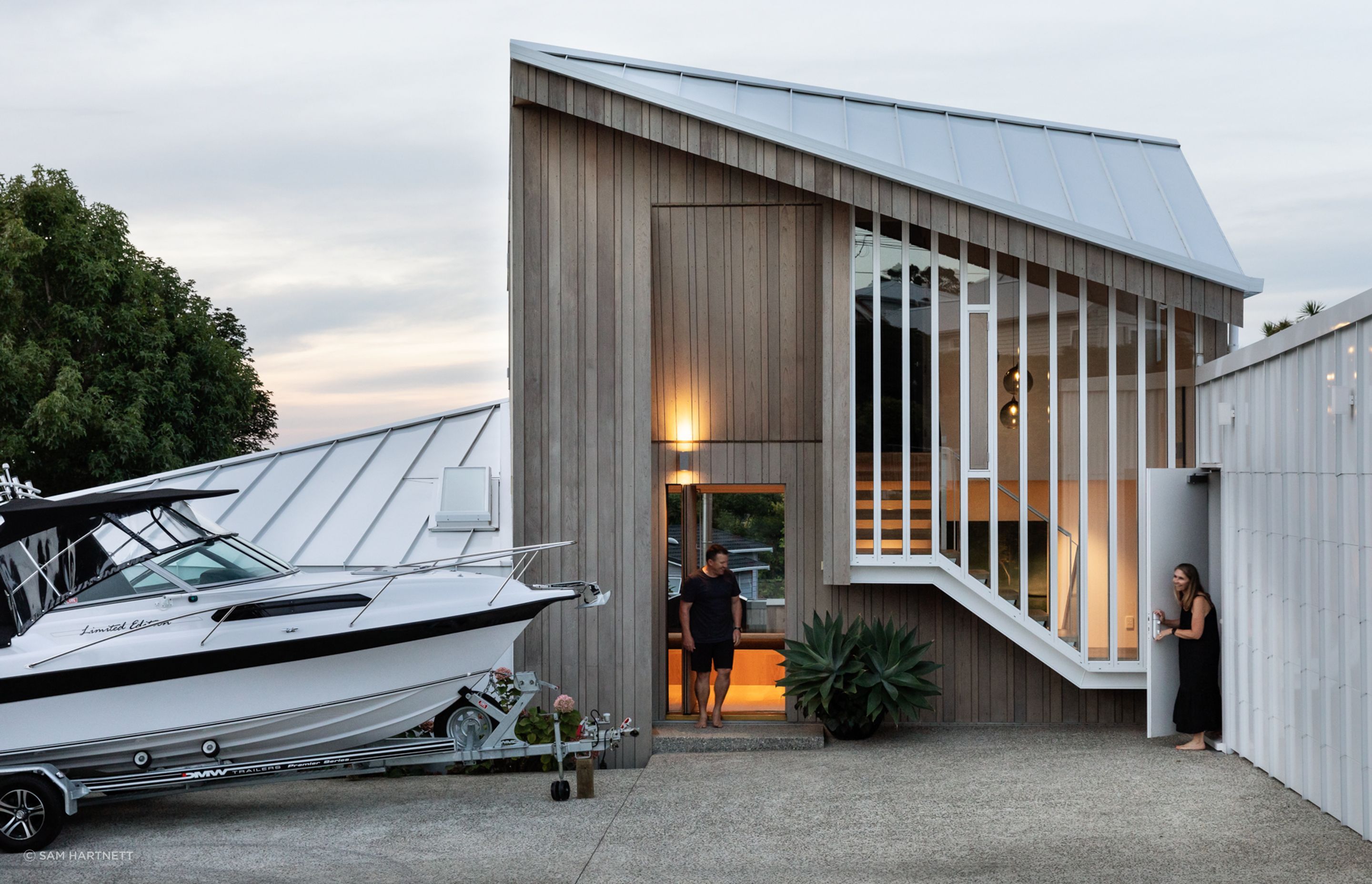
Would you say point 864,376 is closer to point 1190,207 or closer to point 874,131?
point 874,131

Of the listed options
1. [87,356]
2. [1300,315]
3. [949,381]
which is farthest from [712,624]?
[1300,315]

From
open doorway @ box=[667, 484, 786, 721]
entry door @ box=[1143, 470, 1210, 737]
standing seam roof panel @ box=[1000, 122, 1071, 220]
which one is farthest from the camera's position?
open doorway @ box=[667, 484, 786, 721]

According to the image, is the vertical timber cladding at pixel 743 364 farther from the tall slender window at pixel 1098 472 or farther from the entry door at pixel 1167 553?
the entry door at pixel 1167 553

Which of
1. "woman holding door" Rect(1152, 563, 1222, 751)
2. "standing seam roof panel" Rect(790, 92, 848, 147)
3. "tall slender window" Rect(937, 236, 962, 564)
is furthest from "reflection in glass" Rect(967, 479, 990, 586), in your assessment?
"standing seam roof panel" Rect(790, 92, 848, 147)

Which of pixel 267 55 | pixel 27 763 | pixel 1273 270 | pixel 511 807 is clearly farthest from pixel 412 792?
pixel 1273 270

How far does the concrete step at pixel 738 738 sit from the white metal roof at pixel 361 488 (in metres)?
2.36

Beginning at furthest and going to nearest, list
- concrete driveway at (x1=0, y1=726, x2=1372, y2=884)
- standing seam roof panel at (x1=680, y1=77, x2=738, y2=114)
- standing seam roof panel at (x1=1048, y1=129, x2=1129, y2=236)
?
standing seam roof panel at (x1=680, y1=77, x2=738, y2=114) < standing seam roof panel at (x1=1048, y1=129, x2=1129, y2=236) < concrete driveway at (x1=0, y1=726, x2=1372, y2=884)

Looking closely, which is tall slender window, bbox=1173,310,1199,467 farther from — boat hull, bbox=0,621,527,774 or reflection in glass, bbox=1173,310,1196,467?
boat hull, bbox=0,621,527,774

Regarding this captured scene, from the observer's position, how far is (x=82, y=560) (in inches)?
300

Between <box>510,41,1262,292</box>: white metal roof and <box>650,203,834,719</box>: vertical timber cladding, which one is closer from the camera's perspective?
<box>510,41,1262,292</box>: white metal roof

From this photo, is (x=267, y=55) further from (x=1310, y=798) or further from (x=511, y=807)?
(x=1310, y=798)

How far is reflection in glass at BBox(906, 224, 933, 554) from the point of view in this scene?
9.66 m

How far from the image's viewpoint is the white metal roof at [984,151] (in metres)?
8.98

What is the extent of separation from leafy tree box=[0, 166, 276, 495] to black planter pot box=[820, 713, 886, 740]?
18592 millimetres
